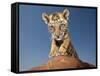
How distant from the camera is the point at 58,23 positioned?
2154mm

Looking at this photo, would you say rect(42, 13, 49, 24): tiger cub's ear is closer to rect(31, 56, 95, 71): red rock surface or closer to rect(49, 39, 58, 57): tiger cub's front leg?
rect(49, 39, 58, 57): tiger cub's front leg

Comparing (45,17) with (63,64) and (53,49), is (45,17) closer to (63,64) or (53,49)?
(53,49)

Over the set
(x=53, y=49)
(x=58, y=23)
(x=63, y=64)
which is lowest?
(x=63, y=64)

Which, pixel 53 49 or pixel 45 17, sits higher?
pixel 45 17

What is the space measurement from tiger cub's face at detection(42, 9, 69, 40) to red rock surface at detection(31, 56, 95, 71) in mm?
180

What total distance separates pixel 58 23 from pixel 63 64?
0.34 meters

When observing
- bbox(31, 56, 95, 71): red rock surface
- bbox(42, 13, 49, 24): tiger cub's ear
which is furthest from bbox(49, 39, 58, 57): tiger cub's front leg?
bbox(42, 13, 49, 24): tiger cub's ear

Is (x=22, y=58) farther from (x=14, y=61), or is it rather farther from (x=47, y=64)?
(x=47, y=64)

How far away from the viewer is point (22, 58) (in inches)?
79.8

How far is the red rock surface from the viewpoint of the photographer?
6.94ft

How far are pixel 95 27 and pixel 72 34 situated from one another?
23 cm

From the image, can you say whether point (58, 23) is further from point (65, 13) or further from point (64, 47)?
point (64, 47)

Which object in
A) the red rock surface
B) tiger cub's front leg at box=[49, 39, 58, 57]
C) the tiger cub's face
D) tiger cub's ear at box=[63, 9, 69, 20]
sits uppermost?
tiger cub's ear at box=[63, 9, 69, 20]

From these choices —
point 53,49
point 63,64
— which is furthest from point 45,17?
point 63,64
